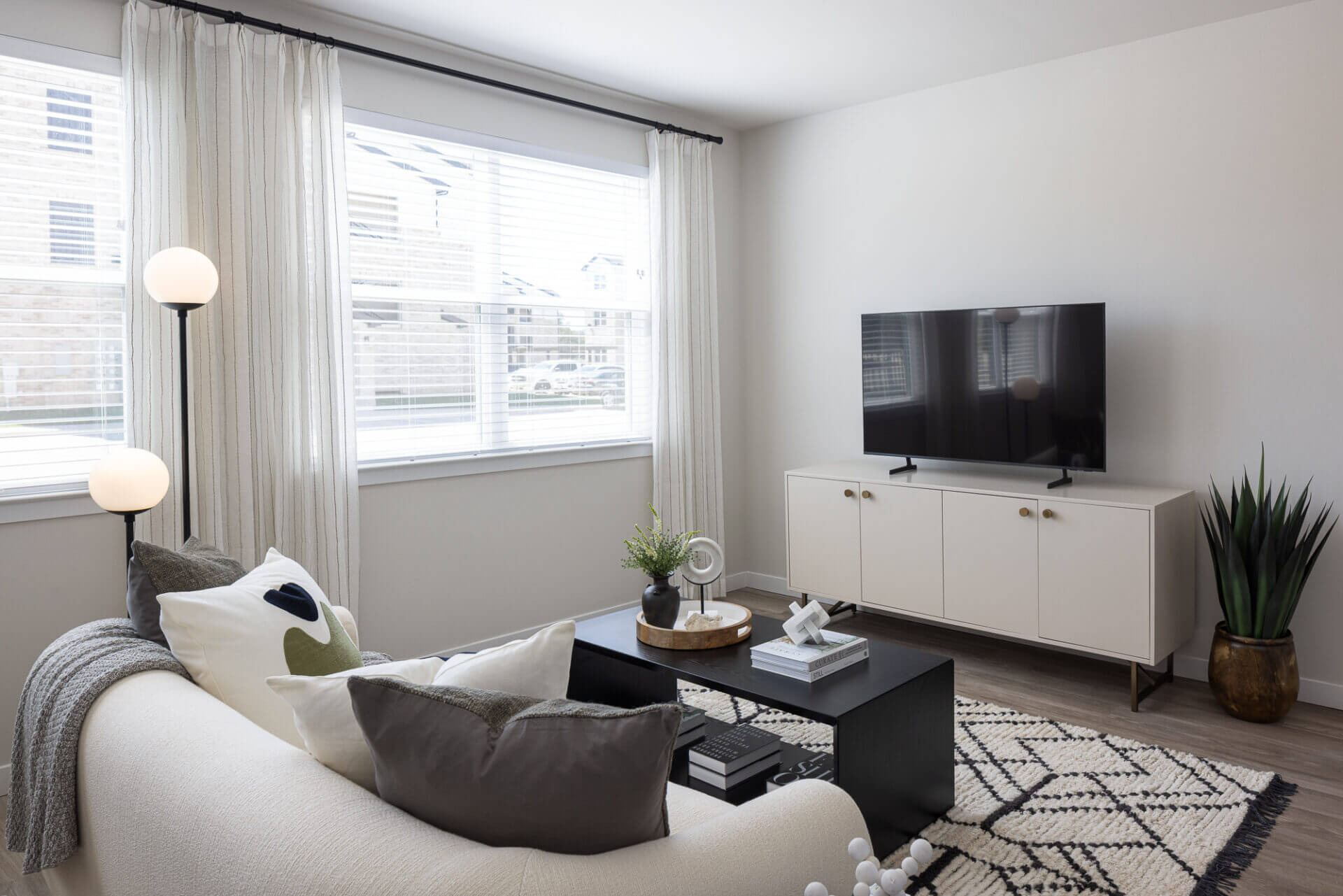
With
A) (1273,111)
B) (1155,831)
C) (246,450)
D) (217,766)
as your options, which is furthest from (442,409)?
(1273,111)

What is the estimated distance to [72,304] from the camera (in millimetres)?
2803

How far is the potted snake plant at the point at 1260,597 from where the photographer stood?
302 centimetres

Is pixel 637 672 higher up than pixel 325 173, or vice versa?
pixel 325 173

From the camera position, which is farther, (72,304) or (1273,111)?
(1273,111)

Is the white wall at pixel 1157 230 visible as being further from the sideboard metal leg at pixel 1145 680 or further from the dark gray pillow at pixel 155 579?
the dark gray pillow at pixel 155 579

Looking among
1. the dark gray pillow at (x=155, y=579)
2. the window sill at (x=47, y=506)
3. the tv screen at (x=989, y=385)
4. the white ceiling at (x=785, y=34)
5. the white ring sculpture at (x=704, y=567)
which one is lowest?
the white ring sculpture at (x=704, y=567)

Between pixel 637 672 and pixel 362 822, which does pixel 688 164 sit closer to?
pixel 637 672

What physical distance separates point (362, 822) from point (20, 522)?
2330 millimetres

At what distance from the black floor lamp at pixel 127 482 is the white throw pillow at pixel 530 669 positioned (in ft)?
5.04

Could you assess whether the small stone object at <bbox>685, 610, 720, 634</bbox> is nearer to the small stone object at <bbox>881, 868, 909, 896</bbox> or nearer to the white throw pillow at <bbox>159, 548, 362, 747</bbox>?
the white throw pillow at <bbox>159, 548, 362, 747</bbox>

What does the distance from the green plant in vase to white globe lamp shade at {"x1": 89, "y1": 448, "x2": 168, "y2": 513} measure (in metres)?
1.32

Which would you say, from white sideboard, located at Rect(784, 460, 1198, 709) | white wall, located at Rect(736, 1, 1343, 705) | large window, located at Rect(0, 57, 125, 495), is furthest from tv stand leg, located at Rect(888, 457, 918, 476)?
large window, located at Rect(0, 57, 125, 495)

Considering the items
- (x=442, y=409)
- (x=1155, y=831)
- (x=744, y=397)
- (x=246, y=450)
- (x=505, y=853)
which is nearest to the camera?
(x=505, y=853)

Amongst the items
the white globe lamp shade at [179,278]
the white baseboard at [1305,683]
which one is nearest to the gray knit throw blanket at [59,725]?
the white globe lamp shade at [179,278]
